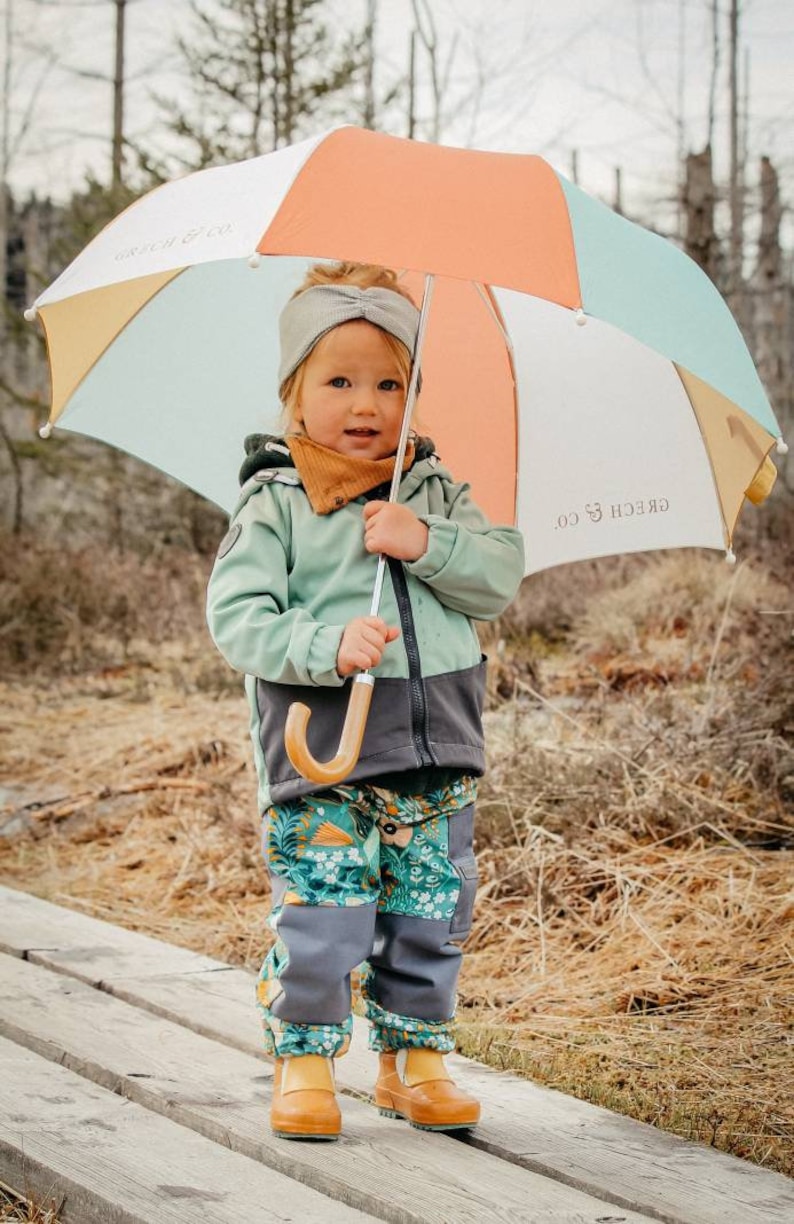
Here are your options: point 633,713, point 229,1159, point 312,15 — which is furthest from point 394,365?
point 312,15

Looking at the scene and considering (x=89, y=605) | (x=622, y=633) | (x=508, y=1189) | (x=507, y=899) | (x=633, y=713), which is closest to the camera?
(x=508, y=1189)

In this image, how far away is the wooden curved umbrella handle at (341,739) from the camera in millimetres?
2154

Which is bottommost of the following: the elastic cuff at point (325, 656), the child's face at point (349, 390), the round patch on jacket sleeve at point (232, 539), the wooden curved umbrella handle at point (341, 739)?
the wooden curved umbrella handle at point (341, 739)

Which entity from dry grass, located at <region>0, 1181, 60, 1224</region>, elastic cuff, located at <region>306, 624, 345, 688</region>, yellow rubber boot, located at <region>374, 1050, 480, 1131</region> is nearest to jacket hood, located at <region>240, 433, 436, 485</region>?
elastic cuff, located at <region>306, 624, 345, 688</region>

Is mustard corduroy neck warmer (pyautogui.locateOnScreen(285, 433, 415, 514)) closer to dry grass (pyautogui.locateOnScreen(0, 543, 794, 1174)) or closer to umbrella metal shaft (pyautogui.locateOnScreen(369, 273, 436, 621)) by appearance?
umbrella metal shaft (pyautogui.locateOnScreen(369, 273, 436, 621))

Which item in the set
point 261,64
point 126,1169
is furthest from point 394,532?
point 261,64

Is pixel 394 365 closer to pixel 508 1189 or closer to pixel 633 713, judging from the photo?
pixel 508 1189

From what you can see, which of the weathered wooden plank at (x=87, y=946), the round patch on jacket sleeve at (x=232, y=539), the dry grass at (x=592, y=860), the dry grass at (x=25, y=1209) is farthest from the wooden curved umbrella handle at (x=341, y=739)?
the weathered wooden plank at (x=87, y=946)

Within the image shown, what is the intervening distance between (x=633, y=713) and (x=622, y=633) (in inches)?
97.9

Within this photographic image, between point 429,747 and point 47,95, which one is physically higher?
point 47,95

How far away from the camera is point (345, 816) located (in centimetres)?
239

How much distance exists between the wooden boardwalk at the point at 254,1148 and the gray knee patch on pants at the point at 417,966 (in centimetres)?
21

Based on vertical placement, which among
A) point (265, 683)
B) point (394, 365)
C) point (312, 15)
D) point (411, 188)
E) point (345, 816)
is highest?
point (312, 15)

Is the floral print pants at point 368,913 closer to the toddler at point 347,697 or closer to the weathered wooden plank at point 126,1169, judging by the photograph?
the toddler at point 347,697
